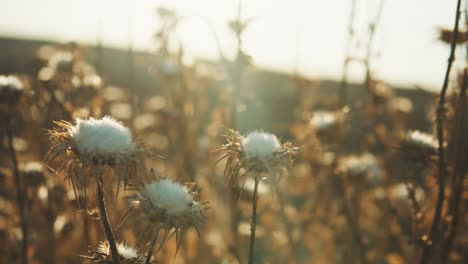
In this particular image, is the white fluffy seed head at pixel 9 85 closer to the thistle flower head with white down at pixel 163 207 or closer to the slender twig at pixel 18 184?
the slender twig at pixel 18 184

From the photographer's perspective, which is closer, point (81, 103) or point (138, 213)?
point (138, 213)

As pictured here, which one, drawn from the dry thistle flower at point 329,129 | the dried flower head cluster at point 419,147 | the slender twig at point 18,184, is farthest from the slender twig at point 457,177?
the slender twig at point 18,184

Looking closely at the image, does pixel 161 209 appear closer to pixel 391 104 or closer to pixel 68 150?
pixel 68 150

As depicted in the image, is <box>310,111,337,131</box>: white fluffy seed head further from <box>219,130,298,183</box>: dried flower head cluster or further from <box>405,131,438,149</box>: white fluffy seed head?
<box>219,130,298,183</box>: dried flower head cluster

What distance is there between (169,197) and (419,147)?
1552 millimetres

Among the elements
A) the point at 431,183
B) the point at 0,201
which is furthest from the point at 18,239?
the point at 431,183

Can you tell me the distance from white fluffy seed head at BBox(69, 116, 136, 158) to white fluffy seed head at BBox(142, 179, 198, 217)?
130 millimetres

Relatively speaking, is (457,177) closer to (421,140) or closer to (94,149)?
(421,140)

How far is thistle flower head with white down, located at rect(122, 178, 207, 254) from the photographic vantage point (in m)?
1.58

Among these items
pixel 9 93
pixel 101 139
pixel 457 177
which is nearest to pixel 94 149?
pixel 101 139

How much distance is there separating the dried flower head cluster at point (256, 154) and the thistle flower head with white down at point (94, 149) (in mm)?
340

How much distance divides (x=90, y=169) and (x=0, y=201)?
3525 millimetres

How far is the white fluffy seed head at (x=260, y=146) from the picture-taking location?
71.8 inches

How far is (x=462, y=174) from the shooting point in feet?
7.79
